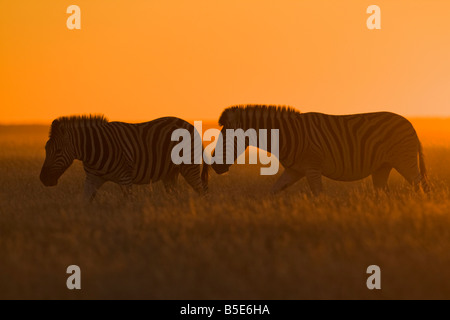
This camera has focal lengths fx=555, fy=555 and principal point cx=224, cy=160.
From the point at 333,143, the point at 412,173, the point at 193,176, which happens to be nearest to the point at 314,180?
the point at 333,143

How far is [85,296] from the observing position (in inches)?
234

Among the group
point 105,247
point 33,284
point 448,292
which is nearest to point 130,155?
point 105,247

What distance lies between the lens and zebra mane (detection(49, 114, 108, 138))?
11266 millimetres

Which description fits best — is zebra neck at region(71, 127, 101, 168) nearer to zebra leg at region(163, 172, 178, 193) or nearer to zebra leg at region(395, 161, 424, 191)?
zebra leg at region(163, 172, 178, 193)

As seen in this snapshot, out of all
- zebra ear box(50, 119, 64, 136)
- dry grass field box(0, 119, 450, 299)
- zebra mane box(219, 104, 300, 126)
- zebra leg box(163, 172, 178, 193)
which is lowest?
dry grass field box(0, 119, 450, 299)

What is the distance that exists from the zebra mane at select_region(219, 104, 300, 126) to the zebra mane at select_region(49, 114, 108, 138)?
264 cm

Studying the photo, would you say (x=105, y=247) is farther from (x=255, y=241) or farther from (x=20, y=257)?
(x=255, y=241)

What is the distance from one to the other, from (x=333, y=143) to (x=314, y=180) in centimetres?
108

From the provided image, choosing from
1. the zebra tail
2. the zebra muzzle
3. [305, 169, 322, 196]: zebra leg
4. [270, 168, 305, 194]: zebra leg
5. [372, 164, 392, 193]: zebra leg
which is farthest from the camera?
[372, 164, 392, 193]: zebra leg

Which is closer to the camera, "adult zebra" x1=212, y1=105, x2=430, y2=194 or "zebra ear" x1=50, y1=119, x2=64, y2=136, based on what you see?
"zebra ear" x1=50, y1=119, x2=64, y2=136

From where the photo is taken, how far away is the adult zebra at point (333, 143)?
11.5 m

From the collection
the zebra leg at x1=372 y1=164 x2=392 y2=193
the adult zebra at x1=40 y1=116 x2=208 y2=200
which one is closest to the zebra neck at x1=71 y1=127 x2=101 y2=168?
the adult zebra at x1=40 y1=116 x2=208 y2=200

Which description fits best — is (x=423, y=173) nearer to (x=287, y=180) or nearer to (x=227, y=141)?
(x=287, y=180)

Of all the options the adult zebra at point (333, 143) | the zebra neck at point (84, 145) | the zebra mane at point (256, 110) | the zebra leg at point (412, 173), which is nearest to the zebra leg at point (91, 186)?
the zebra neck at point (84, 145)
